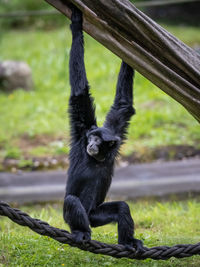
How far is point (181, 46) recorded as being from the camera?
4.64m

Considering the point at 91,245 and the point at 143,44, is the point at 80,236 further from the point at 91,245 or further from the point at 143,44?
the point at 143,44

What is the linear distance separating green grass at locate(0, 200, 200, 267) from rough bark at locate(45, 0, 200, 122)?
5.59ft

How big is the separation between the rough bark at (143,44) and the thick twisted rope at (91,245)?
141 centimetres

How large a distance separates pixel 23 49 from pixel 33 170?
9128 mm

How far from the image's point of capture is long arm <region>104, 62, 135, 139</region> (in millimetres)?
5172

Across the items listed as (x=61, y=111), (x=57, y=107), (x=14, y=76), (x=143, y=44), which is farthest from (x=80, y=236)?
(x=14, y=76)

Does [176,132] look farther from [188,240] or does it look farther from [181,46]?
[181,46]

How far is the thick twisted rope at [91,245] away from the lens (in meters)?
4.17

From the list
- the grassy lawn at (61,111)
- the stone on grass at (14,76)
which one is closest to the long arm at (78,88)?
the grassy lawn at (61,111)

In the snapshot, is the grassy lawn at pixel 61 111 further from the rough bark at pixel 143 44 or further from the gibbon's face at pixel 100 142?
the rough bark at pixel 143 44

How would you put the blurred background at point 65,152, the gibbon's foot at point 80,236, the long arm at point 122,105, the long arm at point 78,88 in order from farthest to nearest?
1. the blurred background at point 65,152
2. the long arm at point 122,105
3. the long arm at point 78,88
4. the gibbon's foot at point 80,236

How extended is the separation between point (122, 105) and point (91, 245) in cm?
173

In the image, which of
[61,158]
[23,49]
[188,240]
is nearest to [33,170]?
[61,158]

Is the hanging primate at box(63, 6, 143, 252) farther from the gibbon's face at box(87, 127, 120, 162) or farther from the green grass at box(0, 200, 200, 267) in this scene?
the green grass at box(0, 200, 200, 267)
